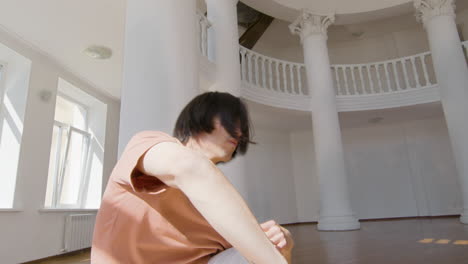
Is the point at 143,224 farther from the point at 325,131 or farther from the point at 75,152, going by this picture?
the point at 75,152

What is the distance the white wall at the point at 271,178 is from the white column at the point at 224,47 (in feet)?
12.0

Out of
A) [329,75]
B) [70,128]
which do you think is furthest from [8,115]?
[329,75]

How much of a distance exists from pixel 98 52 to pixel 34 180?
2163 mm

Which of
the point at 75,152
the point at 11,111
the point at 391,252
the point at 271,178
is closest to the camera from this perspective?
the point at 391,252


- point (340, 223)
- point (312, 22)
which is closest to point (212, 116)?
point (340, 223)

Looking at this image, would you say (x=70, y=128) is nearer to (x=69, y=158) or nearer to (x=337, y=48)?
(x=69, y=158)

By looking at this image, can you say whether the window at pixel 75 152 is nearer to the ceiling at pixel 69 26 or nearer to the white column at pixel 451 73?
the ceiling at pixel 69 26

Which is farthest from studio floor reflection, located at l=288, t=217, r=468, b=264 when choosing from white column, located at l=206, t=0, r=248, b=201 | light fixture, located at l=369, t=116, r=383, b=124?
light fixture, located at l=369, t=116, r=383, b=124

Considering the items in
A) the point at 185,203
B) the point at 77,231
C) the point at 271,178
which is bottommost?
the point at 77,231

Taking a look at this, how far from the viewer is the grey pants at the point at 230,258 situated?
597 millimetres

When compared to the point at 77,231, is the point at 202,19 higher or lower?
higher

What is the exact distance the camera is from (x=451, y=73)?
20.6ft

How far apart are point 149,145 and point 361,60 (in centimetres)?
1016

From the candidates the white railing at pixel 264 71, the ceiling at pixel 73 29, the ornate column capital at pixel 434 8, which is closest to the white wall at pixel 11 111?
the ceiling at pixel 73 29
